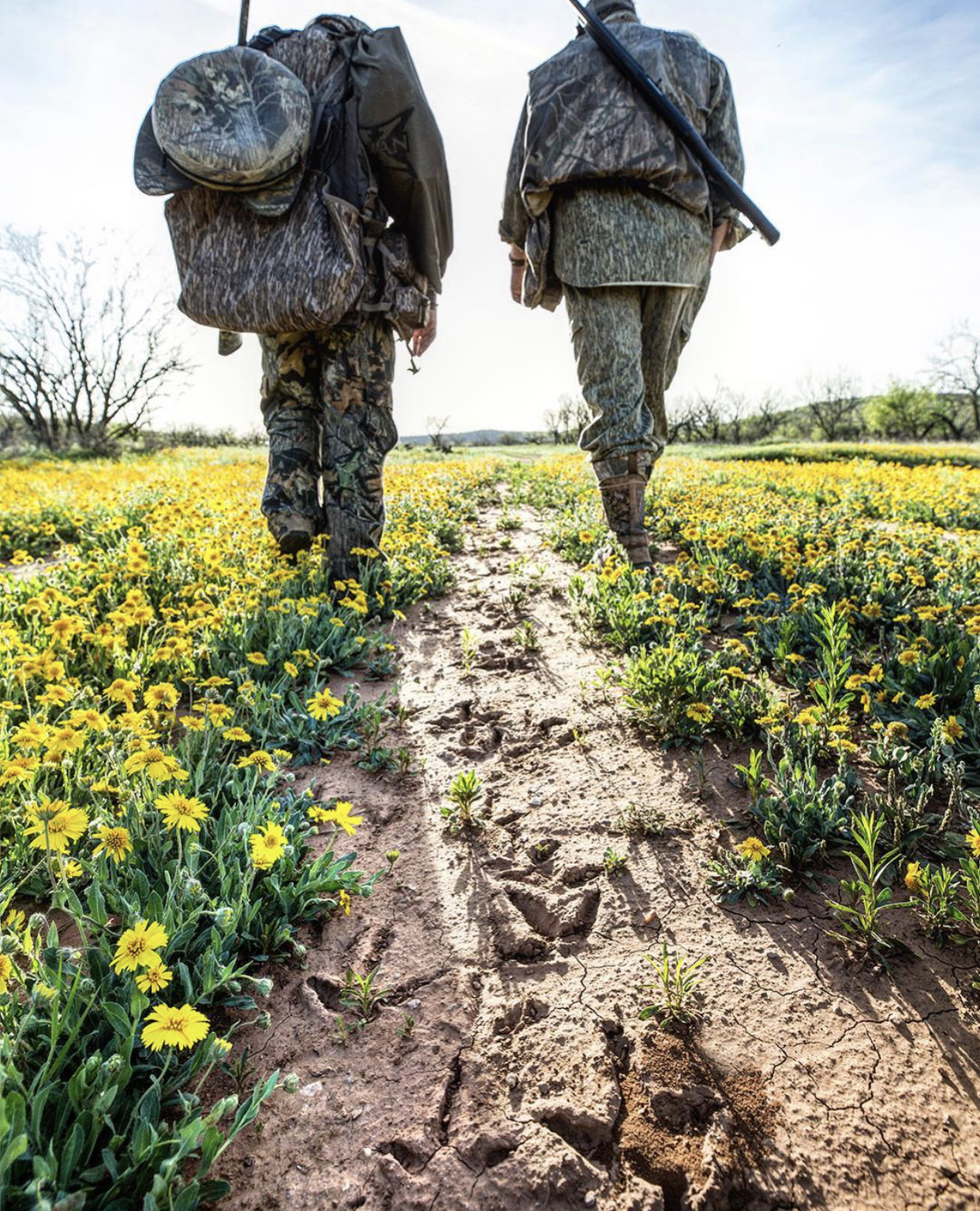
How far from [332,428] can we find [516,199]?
1708 mm

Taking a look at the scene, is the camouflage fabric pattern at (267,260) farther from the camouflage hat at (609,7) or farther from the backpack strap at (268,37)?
the camouflage hat at (609,7)

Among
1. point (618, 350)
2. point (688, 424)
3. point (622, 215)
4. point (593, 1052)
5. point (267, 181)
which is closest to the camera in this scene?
point (593, 1052)

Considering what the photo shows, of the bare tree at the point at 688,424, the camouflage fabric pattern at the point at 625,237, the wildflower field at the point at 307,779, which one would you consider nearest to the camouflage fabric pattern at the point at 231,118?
the camouflage fabric pattern at the point at 625,237

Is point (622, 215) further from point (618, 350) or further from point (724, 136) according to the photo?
point (724, 136)

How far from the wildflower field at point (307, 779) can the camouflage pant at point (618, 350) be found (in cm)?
73

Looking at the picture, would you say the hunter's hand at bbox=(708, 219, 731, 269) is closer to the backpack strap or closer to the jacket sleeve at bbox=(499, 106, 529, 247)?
the jacket sleeve at bbox=(499, 106, 529, 247)

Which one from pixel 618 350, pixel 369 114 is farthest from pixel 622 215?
pixel 369 114

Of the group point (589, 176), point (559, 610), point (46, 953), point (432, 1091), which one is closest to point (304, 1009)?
point (432, 1091)

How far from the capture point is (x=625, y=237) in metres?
3.38

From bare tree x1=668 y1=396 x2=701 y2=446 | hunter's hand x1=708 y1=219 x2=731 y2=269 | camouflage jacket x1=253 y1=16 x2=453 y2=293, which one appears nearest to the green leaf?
camouflage jacket x1=253 y1=16 x2=453 y2=293

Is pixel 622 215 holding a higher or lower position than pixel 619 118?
lower

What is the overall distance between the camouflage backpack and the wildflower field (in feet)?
4.41

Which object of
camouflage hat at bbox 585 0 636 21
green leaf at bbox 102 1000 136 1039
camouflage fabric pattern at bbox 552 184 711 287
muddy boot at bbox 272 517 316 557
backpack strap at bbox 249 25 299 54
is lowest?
green leaf at bbox 102 1000 136 1039

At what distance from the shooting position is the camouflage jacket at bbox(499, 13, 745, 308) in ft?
10.7
